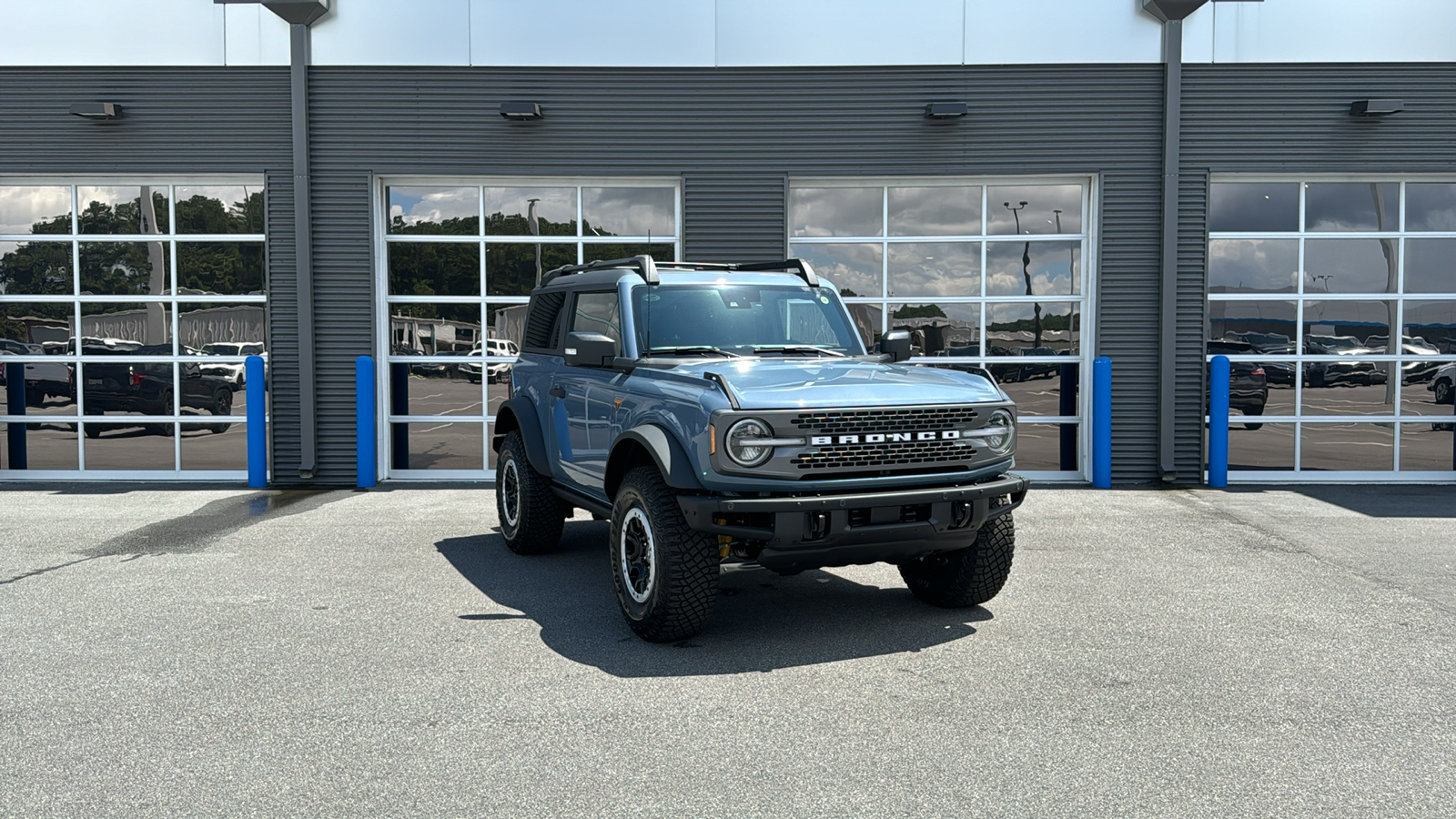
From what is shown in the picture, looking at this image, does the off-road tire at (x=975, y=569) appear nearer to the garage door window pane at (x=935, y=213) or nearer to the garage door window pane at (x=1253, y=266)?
the garage door window pane at (x=935, y=213)

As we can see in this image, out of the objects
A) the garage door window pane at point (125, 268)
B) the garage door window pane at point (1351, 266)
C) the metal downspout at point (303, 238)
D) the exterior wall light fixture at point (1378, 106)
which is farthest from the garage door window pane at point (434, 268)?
the exterior wall light fixture at point (1378, 106)

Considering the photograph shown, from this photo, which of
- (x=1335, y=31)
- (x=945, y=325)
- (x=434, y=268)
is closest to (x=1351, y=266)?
(x=1335, y=31)

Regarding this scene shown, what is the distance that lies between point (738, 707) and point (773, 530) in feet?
2.92

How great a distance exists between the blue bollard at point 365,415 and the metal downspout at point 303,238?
539 millimetres

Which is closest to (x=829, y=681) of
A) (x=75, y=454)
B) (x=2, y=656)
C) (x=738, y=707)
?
(x=738, y=707)

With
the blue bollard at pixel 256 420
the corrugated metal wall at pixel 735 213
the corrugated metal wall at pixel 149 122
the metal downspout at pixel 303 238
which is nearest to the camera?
the blue bollard at pixel 256 420

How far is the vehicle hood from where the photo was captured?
5457mm

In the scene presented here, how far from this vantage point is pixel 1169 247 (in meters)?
11.6

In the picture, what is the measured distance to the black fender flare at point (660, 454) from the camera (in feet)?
18.1

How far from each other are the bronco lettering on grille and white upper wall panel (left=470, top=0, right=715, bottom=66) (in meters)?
7.30

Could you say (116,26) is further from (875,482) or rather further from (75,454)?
(875,482)

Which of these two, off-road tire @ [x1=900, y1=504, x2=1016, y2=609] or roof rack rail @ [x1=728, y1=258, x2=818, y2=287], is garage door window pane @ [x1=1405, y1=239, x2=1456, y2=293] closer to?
roof rack rail @ [x1=728, y1=258, x2=818, y2=287]

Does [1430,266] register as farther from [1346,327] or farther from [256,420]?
[256,420]

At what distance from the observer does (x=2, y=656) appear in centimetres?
539
